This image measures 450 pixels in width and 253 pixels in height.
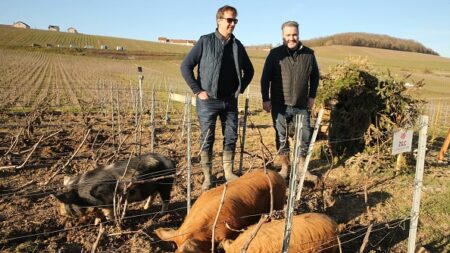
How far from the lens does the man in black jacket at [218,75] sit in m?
5.29

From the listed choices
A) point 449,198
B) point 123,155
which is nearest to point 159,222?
point 123,155

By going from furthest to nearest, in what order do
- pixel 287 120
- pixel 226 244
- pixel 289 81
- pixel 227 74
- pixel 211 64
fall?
pixel 287 120 < pixel 289 81 < pixel 227 74 < pixel 211 64 < pixel 226 244

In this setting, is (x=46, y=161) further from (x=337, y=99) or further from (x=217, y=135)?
(x=337, y=99)

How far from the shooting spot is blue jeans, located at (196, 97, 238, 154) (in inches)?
214

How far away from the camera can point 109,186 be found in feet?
15.5

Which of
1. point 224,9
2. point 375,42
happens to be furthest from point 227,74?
point 375,42

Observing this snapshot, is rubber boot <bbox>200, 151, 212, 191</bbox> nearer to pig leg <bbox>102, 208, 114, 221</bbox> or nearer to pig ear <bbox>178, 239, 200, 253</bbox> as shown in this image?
pig leg <bbox>102, 208, 114, 221</bbox>

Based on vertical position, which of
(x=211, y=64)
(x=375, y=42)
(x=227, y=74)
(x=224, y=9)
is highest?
(x=375, y=42)

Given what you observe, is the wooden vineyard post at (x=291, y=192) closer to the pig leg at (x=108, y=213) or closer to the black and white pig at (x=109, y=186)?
the black and white pig at (x=109, y=186)

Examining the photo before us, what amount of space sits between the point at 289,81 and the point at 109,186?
312 cm

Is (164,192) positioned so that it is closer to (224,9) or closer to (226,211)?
(226,211)

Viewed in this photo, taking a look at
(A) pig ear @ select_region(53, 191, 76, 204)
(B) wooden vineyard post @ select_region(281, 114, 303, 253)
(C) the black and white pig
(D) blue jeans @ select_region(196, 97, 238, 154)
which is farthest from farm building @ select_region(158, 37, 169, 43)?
(B) wooden vineyard post @ select_region(281, 114, 303, 253)

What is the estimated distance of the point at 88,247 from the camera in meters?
4.28

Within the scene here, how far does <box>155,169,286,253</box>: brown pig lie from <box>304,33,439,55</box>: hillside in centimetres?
7771
